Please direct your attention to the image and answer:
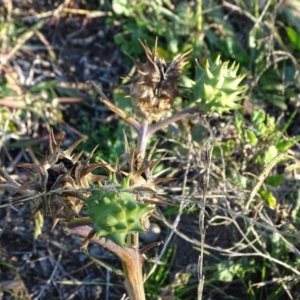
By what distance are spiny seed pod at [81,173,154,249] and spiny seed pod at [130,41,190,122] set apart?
63 cm

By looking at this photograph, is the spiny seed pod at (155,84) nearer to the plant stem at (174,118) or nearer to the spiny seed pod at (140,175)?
the plant stem at (174,118)

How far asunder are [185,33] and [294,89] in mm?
685

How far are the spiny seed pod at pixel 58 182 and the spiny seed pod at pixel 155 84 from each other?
501 mm

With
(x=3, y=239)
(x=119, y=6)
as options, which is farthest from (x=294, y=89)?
(x=3, y=239)

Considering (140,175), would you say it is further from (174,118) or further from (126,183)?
(174,118)

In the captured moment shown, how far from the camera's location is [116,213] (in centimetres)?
196

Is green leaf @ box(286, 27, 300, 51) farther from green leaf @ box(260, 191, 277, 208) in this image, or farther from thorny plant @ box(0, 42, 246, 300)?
thorny plant @ box(0, 42, 246, 300)

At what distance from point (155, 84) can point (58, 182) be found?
0.64m

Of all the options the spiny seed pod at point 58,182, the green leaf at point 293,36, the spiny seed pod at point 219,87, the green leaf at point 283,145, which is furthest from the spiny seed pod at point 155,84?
the green leaf at point 293,36

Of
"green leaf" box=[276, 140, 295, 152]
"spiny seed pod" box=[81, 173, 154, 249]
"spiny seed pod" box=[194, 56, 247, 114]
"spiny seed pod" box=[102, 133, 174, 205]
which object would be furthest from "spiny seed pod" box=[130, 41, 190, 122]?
"green leaf" box=[276, 140, 295, 152]

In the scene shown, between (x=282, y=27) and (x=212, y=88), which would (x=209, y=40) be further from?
(x=212, y=88)

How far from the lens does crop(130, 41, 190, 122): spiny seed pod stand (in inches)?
99.3

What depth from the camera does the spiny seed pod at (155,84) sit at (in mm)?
2523

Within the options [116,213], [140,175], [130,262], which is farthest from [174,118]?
[116,213]
